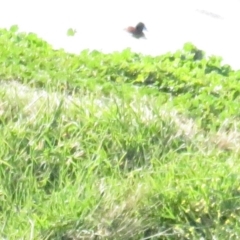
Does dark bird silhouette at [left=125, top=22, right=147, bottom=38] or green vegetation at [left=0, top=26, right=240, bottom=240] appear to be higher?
dark bird silhouette at [left=125, top=22, right=147, bottom=38]

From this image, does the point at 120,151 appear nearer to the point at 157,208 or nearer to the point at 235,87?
the point at 157,208

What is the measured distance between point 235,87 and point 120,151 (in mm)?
1179

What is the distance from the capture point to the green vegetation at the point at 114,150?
3.53 m

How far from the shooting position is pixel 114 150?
3.98 m

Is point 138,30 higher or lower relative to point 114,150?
higher

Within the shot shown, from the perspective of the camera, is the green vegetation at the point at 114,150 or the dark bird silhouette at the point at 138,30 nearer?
the green vegetation at the point at 114,150

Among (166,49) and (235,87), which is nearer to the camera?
(235,87)

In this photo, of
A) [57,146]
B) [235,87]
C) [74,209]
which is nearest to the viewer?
[74,209]

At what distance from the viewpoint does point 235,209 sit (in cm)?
367

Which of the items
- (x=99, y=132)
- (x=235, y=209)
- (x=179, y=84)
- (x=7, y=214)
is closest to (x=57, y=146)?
(x=99, y=132)

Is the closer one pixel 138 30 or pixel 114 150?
pixel 114 150

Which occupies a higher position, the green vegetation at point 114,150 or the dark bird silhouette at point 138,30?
the dark bird silhouette at point 138,30

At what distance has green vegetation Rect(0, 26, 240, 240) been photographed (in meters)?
3.53

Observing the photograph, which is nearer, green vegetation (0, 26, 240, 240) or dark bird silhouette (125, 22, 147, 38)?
green vegetation (0, 26, 240, 240)
